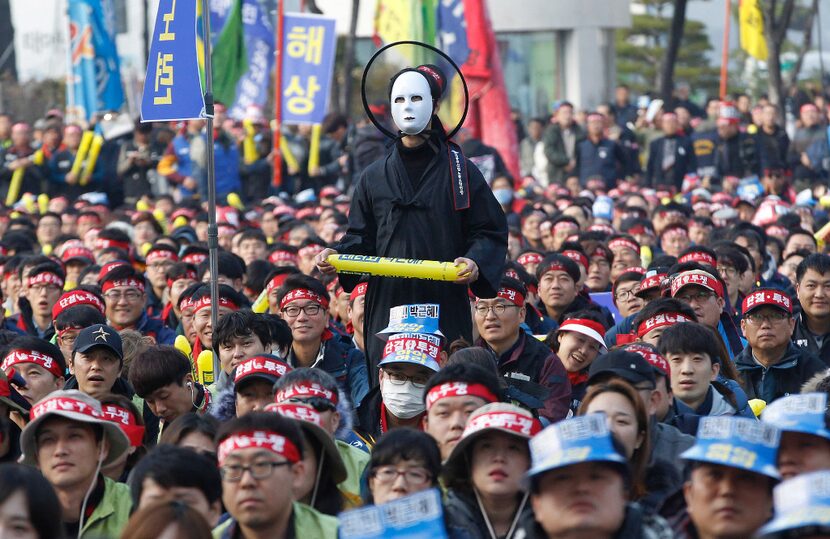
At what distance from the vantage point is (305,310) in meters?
9.91

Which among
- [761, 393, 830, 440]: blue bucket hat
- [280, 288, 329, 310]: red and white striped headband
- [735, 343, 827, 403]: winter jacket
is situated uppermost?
[761, 393, 830, 440]: blue bucket hat

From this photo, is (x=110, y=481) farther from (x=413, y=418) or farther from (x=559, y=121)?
(x=559, y=121)

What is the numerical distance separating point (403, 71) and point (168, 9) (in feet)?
6.32

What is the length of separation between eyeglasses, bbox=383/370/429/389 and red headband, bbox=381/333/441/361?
0.34ft

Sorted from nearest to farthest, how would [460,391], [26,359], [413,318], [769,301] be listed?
[460,391] → [413,318] → [26,359] → [769,301]

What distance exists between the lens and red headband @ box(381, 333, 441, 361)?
8031mm

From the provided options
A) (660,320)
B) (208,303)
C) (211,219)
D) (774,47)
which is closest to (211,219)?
(211,219)

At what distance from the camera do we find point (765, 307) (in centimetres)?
991

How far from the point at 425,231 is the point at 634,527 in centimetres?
370

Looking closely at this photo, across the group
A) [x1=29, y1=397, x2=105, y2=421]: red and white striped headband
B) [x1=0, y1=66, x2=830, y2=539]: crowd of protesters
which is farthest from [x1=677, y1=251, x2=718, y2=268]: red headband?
[x1=29, y1=397, x2=105, y2=421]: red and white striped headband

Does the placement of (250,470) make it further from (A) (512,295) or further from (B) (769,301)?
(B) (769,301)

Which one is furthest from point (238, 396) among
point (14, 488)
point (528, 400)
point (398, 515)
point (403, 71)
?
point (398, 515)

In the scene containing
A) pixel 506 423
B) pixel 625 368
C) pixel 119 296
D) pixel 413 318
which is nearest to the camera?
pixel 506 423

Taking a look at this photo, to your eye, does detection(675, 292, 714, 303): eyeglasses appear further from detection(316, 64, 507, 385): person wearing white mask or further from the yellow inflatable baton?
the yellow inflatable baton
